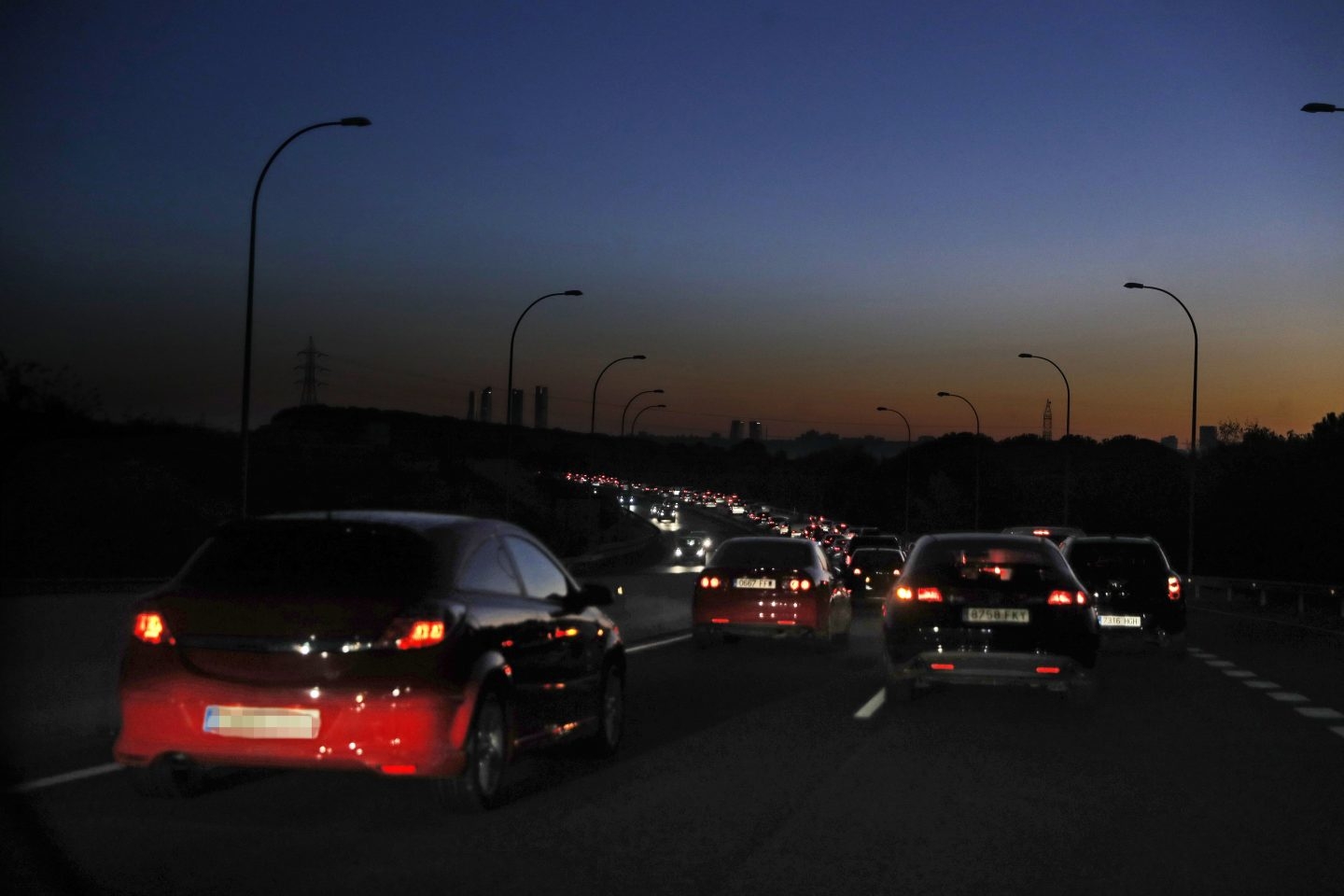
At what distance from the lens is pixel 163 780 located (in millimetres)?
8094

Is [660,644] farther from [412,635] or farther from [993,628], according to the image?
[412,635]

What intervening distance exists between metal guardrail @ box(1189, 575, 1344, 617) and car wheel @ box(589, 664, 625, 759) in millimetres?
26402

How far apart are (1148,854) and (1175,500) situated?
415 ft

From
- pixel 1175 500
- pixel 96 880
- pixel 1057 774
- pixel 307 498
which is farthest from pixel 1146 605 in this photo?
pixel 1175 500

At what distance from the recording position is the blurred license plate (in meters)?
7.45

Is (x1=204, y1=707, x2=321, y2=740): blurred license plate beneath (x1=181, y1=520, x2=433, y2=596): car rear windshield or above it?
beneath

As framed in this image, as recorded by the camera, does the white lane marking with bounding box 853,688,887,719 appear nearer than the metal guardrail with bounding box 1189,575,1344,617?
Yes

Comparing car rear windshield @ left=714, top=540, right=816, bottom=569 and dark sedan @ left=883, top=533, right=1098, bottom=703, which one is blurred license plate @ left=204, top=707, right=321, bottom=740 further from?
car rear windshield @ left=714, top=540, right=816, bottom=569

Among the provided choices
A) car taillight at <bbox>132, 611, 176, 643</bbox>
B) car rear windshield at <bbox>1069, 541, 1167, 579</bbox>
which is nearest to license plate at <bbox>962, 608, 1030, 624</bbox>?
car rear windshield at <bbox>1069, 541, 1167, 579</bbox>

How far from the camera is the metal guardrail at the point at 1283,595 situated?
Answer: 35625 mm

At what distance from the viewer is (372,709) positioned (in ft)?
24.4

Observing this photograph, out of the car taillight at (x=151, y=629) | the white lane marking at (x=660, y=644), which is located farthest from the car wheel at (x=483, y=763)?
the white lane marking at (x=660, y=644)

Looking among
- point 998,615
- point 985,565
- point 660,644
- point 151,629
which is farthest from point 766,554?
point 151,629

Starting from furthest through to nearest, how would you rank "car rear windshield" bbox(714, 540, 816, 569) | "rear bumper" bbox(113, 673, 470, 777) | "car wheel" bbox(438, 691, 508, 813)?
"car rear windshield" bbox(714, 540, 816, 569) < "car wheel" bbox(438, 691, 508, 813) < "rear bumper" bbox(113, 673, 470, 777)
